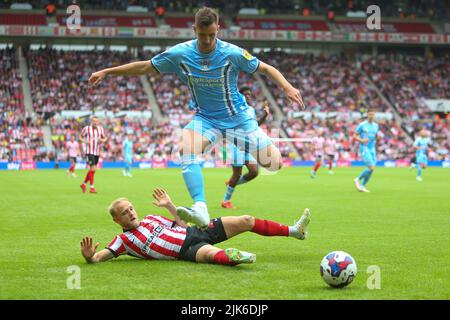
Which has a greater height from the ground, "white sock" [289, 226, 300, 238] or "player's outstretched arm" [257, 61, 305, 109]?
"player's outstretched arm" [257, 61, 305, 109]

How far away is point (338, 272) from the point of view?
247 inches

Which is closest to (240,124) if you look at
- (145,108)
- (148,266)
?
(148,266)

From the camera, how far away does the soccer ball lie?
20.6 ft

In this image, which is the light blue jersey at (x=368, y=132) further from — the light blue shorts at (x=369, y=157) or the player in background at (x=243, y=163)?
the player in background at (x=243, y=163)

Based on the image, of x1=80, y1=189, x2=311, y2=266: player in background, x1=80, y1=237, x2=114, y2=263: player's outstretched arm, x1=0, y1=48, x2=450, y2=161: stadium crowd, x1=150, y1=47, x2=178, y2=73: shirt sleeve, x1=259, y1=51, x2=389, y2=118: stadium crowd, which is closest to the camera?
x1=80, y1=237, x2=114, y2=263: player's outstretched arm

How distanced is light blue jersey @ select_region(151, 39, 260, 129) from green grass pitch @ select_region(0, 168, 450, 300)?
6.12 ft

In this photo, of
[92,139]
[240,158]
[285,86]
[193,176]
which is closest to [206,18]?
[285,86]

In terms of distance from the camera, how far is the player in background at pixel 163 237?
24.6ft

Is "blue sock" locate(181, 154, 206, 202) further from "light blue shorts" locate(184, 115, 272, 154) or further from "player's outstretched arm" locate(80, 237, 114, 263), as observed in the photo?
"player's outstretched arm" locate(80, 237, 114, 263)

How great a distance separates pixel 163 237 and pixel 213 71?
6.82 ft

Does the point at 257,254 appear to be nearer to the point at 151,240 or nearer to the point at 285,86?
the point at 151,240

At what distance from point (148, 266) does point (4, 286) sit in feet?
5.47

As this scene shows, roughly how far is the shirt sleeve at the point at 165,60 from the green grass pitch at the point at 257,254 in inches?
92.4

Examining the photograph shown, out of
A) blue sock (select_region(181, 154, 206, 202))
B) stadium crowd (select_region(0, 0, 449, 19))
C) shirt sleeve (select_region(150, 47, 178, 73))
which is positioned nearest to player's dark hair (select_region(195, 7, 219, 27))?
shirt sleeve (select_region(150, 47, 178, 73))
